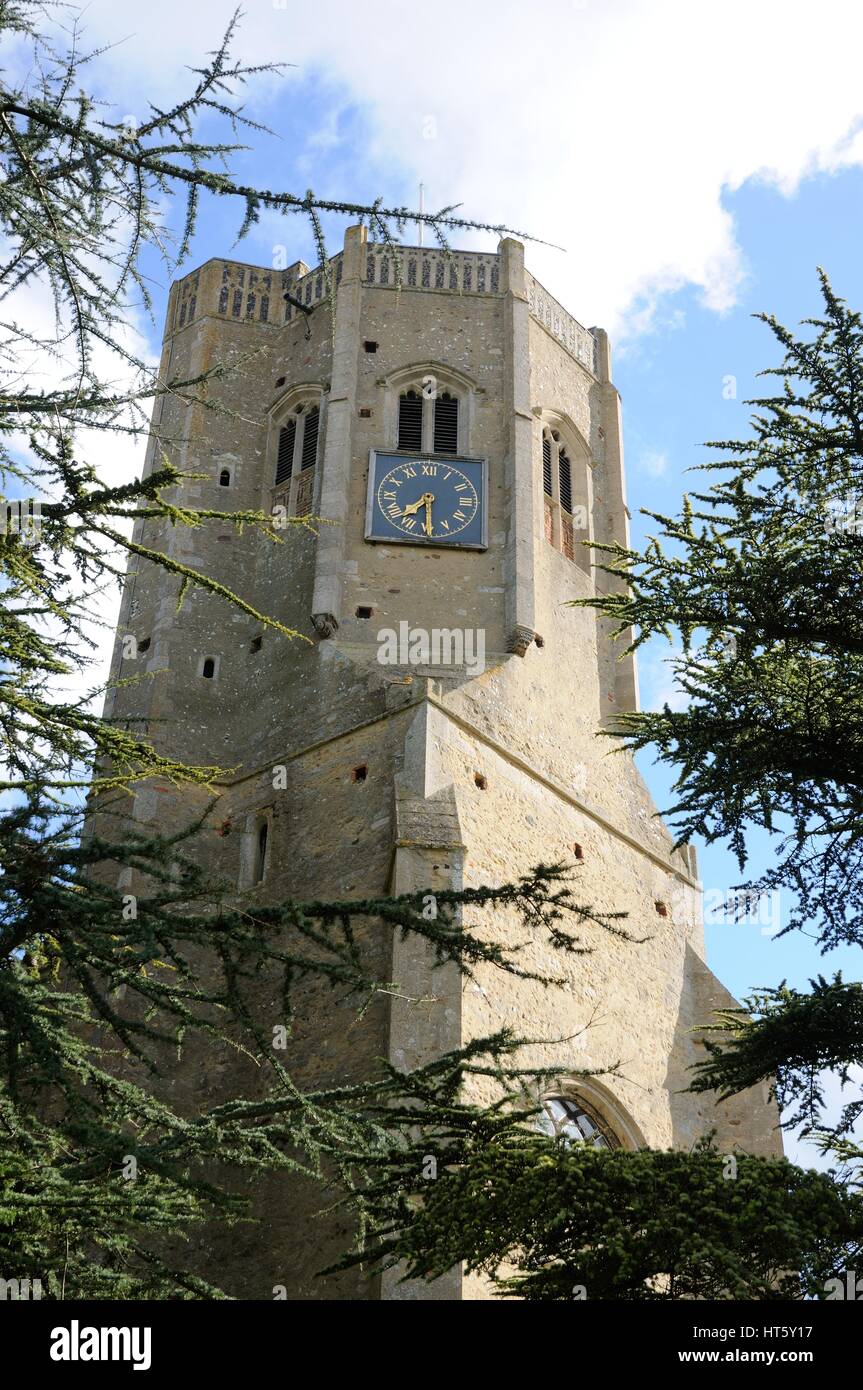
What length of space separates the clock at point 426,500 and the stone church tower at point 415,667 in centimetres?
4

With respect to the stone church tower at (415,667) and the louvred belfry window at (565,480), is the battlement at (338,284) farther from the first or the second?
the louvred belfry window at (565,480)

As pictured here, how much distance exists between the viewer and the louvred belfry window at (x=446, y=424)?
78.7 feet

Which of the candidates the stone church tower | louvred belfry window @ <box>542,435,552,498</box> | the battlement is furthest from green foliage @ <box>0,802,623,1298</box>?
the battlement

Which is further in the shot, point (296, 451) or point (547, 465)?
point (547, 465)

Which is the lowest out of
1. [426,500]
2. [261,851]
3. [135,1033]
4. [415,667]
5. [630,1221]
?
[630,1221]

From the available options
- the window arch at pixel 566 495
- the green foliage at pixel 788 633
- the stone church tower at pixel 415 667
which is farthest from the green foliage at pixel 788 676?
the window arch at pixel 566 495

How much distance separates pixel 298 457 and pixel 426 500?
251cm

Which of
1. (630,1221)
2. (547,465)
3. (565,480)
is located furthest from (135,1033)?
(565,480)

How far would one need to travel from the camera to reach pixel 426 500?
23234 millimetres

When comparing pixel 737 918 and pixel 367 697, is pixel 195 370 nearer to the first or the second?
pixel 367 697

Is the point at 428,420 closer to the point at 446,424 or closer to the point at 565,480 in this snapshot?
the point at 446,424

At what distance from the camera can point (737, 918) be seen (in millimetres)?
11414

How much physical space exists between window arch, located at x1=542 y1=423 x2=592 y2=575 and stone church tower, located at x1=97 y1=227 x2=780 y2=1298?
54 mm

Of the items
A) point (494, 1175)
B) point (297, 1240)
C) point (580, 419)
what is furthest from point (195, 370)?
point (494, 1175)
